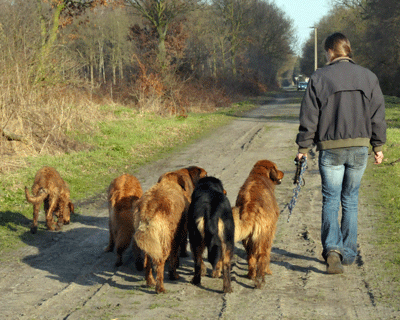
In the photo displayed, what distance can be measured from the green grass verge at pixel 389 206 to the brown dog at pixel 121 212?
9.38 feet

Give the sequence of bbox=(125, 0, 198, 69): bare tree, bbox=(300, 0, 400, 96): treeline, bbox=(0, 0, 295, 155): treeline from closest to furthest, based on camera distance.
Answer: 1. bbox=(0, 0, 295, 155): treeline
2. bbox=(125, 0, 198, 69): bare tree
3. bbox=(300, 0, 400, 96): treeline

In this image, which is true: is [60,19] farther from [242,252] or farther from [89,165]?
[242,252]

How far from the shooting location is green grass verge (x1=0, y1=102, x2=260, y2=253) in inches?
298

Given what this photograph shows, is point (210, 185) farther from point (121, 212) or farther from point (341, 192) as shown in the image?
point (341, 192)

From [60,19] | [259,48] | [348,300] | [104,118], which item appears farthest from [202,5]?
[259,48]

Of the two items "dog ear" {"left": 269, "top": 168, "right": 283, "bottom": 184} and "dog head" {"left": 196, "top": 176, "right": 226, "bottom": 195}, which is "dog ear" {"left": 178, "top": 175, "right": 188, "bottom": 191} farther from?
"dog ear" {"left": 269, "top": 168, "right": 283, "bottom": 184}

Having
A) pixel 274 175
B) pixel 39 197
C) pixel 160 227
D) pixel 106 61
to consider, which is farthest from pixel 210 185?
pixel 106 61

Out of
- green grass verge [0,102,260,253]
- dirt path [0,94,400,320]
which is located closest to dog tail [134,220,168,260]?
dirt path [0,94,400,320]

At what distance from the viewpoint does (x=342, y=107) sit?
185 inches

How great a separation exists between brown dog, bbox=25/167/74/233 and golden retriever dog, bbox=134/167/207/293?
2.58m

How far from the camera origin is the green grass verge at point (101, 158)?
24.8 feet

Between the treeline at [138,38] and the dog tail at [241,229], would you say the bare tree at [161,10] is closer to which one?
the treeline at [138,38]

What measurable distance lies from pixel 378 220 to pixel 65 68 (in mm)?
11417

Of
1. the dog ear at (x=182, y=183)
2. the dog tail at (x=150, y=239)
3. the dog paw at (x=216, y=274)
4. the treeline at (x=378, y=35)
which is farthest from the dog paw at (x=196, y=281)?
the treeline at (x=378, y=35)
